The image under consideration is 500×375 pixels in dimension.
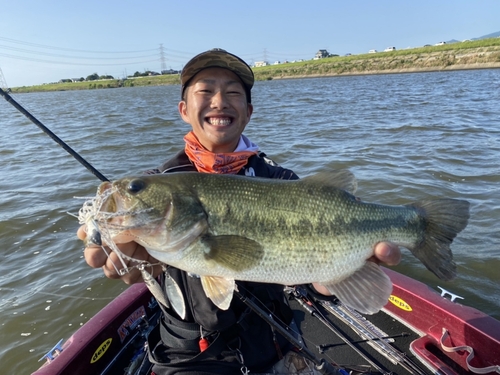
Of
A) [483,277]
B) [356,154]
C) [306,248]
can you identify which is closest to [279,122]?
[356,154]

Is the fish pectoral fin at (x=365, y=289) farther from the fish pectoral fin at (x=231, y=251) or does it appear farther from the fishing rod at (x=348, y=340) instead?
the fishing rod at (x=348, y=340)

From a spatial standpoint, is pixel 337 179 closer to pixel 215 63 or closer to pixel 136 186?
pixel 136 186

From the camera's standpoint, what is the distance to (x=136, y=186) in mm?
2188

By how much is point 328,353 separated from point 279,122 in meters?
17.2

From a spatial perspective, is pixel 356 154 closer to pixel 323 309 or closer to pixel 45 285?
pixel 323 309

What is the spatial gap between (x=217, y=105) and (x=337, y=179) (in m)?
1.19

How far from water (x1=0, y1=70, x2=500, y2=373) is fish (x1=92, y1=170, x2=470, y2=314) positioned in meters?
3.66

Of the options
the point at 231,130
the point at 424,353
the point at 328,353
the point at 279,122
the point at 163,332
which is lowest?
the point at 279,122

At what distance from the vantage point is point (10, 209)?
910 centimetres

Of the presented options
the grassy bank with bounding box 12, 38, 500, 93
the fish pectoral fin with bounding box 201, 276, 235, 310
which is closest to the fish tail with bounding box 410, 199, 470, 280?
the fish pectoral fin with bounding box 201, 276, 235, 310

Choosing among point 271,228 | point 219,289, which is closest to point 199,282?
point 219,289

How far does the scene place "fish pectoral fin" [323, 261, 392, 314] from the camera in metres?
2.36

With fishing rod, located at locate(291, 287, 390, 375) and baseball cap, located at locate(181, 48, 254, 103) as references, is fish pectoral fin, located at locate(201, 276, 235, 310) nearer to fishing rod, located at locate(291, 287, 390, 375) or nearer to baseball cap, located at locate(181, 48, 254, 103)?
baseball cap, located at locate(181, 48, 254, 103)

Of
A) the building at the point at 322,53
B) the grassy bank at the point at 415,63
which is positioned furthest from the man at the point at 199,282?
the building at the point at 322,53
